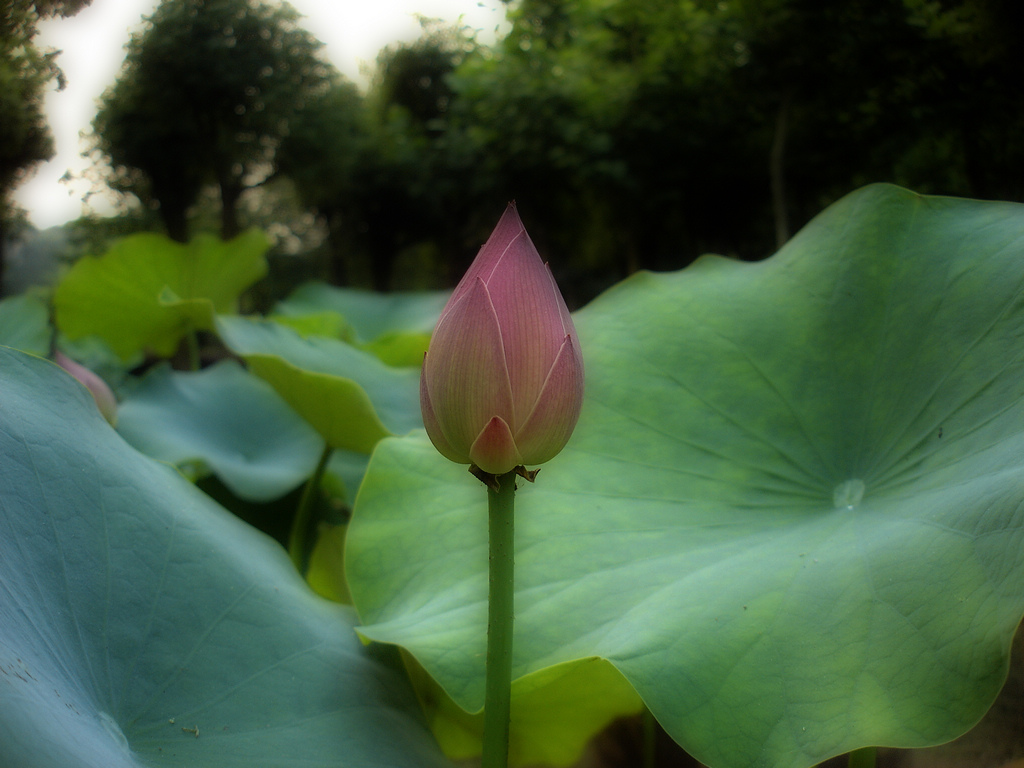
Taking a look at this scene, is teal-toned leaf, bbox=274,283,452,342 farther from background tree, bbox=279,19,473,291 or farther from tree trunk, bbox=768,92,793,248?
background tree, bbox=279,19,473,291

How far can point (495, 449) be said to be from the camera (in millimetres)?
285

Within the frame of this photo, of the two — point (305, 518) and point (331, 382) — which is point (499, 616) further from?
point (305, 518)

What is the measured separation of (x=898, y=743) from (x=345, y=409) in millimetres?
607

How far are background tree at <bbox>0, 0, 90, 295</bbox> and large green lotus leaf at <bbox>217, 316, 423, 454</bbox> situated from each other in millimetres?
272

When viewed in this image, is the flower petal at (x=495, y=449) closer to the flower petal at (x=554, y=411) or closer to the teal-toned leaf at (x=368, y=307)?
A: the flower petal at (x=554, y=411)

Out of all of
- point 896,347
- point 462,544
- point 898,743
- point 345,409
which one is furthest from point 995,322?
point 345,409

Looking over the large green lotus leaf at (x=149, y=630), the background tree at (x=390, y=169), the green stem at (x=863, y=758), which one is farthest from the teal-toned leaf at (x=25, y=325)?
the background tree at (x=390, y=169)

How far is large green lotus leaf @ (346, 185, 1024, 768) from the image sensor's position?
38 cm

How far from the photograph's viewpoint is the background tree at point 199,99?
989 millimetres

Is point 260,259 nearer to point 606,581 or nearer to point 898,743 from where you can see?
point 606,581

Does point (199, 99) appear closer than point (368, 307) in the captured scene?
Yes

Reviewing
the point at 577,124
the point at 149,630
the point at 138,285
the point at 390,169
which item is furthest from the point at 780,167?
the point at 390,169

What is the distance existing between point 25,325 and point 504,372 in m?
1.08

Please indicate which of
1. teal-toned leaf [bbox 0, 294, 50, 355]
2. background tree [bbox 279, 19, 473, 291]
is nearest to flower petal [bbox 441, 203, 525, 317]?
teal-toned leaf [bbox 0, 294, 50, 355]
